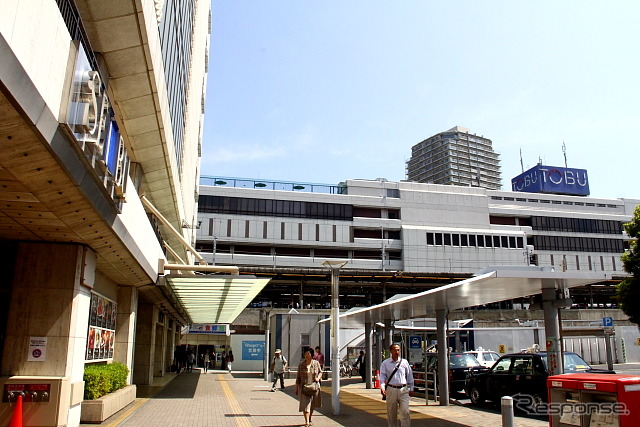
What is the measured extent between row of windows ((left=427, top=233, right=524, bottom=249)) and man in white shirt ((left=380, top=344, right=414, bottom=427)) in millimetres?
62383

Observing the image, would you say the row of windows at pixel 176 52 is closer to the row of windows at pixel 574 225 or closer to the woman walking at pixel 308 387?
the woman walking at pixel 308 387

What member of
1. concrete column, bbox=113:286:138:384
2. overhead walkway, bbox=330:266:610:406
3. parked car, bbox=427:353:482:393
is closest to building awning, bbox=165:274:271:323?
concrete column, bbox=113:286:138:384

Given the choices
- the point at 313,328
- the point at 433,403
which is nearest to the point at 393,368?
the point at 433,403

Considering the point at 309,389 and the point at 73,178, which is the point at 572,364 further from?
the point at 73,178

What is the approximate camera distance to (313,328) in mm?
31266

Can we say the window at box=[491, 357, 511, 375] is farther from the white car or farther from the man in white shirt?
the white car

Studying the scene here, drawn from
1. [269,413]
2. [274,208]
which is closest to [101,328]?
[269,413]

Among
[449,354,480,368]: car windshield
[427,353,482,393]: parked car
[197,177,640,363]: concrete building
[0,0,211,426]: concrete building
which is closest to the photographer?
[0,0,211,426]: concrete building

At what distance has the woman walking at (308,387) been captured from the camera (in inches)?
451

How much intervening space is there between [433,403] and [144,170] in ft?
37.7

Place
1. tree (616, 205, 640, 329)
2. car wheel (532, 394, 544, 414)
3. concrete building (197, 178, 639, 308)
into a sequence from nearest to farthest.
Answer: car wheel (532, 394, 544, 414), tree (616, 205, 640, 329), concrete building (197, 178, 639, 308)

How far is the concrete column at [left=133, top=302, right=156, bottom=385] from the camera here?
72.4ft

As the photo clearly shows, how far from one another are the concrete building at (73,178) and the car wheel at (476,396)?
9833 mm

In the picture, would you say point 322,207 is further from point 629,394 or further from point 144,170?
point 629,394
